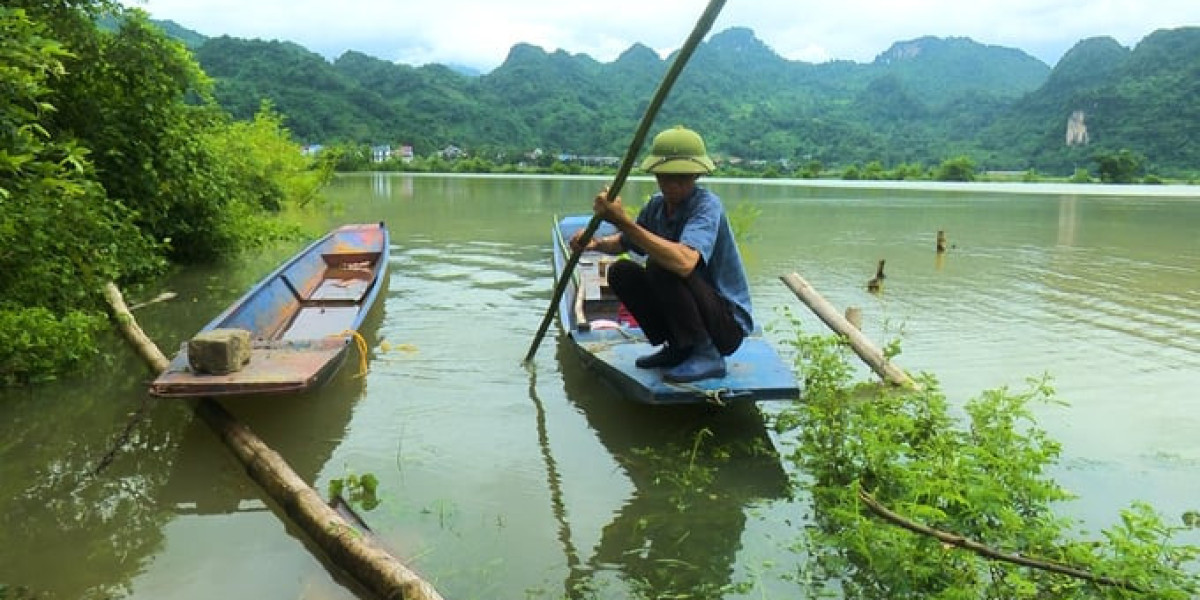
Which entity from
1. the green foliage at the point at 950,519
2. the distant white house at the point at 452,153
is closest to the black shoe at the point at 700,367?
the green foliage at the point at 950,519

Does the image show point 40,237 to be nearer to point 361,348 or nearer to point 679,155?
point 361,348

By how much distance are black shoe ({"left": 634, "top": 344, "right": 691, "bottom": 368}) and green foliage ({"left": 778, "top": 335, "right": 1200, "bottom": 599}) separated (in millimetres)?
735

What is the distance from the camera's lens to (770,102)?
93562 millimetres

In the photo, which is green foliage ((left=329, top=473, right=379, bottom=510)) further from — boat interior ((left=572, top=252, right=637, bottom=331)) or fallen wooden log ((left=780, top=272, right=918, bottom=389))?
fallen wooden log ((left=780, top=272, right=918, bottom=389))

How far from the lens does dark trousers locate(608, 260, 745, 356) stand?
3.97 m

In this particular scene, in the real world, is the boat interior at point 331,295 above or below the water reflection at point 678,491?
above

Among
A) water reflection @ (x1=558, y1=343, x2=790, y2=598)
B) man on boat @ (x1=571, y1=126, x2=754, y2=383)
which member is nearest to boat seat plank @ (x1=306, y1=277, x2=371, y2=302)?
water reflection @ (x1=558, y1=343, x2=790, y2=598)

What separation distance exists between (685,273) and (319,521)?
1.97 m

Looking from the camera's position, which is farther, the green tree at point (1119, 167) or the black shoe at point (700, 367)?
the green tree at point (1119, 167)

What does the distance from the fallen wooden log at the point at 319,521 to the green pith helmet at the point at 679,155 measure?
2.20 m

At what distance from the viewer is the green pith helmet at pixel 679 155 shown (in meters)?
3.80

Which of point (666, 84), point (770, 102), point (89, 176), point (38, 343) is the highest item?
point (770, 102)

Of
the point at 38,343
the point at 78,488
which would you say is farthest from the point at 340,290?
the point at 78,488

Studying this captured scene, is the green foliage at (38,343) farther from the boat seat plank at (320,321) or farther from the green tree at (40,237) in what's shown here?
the boat seat plank at (320,321)
